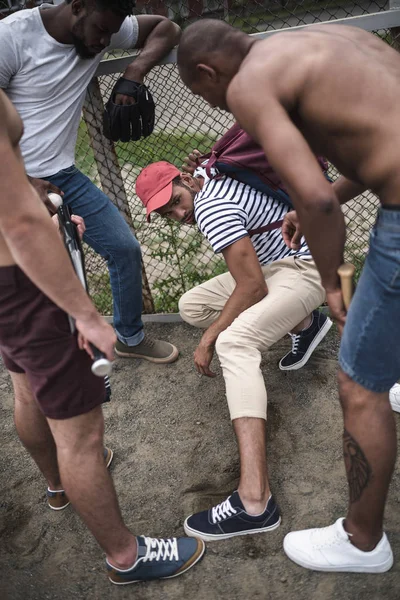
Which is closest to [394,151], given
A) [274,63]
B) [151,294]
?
[274,63]

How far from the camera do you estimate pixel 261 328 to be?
2.54 metres

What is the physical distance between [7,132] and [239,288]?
4.22ft

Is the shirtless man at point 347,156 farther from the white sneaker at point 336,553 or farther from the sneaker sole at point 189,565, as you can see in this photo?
the sneaker sole at point 189,565

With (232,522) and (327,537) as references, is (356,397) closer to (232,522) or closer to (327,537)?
(327,537)

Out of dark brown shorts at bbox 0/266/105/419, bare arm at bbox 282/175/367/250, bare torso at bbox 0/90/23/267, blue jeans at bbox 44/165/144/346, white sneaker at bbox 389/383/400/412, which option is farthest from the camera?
blue jeans at bbox 44/165/144/346

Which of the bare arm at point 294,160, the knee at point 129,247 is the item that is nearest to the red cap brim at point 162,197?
the knee at point 129,247

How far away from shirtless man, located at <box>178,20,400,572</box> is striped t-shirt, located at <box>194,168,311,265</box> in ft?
2.52

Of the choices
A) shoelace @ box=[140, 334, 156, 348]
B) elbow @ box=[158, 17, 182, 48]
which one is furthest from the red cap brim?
shoelace @ box=[140, 334, 156, 348]

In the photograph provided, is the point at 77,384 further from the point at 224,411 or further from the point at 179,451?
the point at 224,411

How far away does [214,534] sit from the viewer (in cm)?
226

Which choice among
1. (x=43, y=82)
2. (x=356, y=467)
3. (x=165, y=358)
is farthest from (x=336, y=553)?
(x=43, y=82)

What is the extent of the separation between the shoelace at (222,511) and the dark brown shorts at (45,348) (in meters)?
0.77

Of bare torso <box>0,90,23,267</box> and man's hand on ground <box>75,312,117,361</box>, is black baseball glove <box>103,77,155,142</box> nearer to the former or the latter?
bare torso <box>0,90,23,267</box>

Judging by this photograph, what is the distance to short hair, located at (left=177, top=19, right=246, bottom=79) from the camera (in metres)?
1.87
